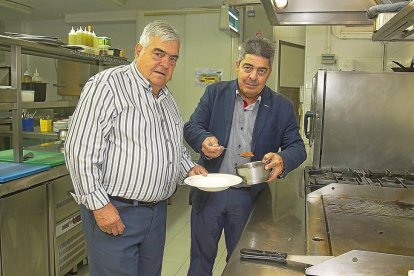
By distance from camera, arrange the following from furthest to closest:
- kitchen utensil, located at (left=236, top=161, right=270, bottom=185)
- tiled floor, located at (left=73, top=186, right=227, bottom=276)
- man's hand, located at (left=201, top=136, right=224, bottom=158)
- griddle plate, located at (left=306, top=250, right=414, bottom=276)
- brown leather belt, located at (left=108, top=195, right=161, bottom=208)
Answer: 1. tiled floor, located at (left=73, top=186, right=227, bottom=276)
2. man's hand, located at (left=201, top=136, right=224, bottom=158)
3. kitchen utensil, located at (left=236, top=161, right=270, bottom=185)
4. brown leather belt, located at (left=108, top=195, right=161, bottom=208)
5. griddle plate, located at (left=306, top=250, right=414, bottom=276)

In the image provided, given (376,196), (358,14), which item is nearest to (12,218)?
(376,196)

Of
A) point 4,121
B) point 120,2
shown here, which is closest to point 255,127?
point 4,121

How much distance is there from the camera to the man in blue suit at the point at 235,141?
191cm

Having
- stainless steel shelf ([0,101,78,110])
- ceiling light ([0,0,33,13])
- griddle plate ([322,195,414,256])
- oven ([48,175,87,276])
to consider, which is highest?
ceiling light ([0,0,33,13])

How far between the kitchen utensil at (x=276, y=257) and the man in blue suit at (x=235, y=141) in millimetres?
761

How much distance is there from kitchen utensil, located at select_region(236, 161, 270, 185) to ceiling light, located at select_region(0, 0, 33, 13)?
16.2ft

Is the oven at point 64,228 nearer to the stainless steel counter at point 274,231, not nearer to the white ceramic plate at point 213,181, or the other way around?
the white ceramic plate at point 213,181

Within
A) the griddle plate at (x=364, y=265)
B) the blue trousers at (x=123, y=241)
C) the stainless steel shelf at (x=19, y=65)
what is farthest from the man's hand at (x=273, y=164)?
the stainless steel shelf at (x=19, y=65)

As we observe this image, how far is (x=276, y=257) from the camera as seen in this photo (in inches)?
44.1

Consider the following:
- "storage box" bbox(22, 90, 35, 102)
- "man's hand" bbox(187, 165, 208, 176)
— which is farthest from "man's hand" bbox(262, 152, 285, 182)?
"storage box" bbox(22, 90, 35, 102)

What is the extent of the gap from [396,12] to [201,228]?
1.29 meters

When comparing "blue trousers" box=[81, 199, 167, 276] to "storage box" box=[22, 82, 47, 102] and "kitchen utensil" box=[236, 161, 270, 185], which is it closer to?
"kitchen utensil" box=[236, 161, 270, 185]

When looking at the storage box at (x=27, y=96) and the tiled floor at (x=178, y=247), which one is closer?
the storage box at (x=27, y=96)

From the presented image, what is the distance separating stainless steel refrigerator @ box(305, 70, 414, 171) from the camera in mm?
2377
